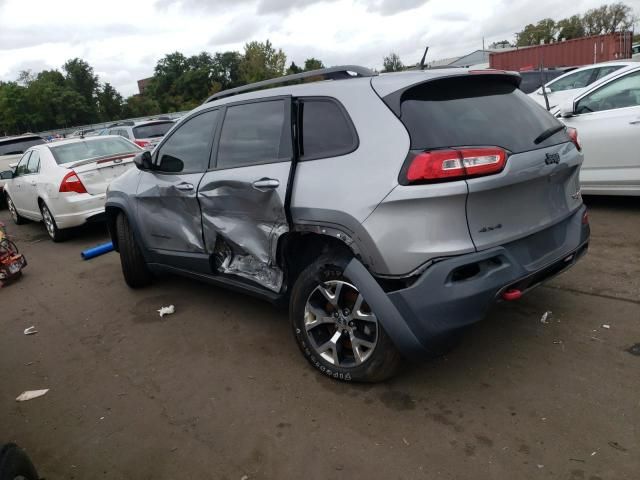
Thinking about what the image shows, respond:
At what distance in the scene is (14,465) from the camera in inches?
80.0

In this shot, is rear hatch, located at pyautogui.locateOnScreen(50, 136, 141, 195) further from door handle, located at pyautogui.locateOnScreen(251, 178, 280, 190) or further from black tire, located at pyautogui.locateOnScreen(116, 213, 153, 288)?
door handle, located at pyautogui.locateOnScreen(251, 178, 280, 190)

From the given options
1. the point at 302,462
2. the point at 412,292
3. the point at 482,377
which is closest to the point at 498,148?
the point at 412,292

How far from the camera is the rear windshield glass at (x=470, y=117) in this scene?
261cm

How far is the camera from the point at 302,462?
8.29 feet

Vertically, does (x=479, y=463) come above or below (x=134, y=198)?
below

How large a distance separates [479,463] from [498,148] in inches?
60.7

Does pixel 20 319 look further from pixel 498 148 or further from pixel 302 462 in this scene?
pixel 498 148

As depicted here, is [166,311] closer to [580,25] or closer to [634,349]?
[634,349]

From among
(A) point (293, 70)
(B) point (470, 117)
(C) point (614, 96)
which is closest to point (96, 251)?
(B) point (470, 117)

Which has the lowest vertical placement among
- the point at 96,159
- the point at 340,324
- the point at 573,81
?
the point at 340,324

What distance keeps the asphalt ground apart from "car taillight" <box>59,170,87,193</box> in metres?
3.20

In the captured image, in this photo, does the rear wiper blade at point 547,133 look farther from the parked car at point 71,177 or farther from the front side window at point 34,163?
the front side window at point 34,163

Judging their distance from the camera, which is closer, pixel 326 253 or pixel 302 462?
pixel 302 462

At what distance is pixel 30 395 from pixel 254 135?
7.69 ft
